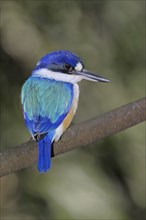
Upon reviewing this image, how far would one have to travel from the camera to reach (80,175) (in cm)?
297

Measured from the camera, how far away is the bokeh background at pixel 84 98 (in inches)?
116

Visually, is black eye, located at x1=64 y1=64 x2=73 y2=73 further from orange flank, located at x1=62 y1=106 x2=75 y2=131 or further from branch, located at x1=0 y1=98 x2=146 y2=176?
branch, located at x1=0 y1=98 x2=146 y2=176

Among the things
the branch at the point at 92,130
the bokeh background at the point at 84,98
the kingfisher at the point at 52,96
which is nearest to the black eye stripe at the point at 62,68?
the kingfisher at the point at 52,96

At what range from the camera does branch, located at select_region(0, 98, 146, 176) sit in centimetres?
208

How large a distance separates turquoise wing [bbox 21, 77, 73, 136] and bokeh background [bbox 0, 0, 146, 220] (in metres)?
0.59

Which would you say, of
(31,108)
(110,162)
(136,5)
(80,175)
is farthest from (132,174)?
(31,108)

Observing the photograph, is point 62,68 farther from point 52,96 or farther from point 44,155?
point 44,155

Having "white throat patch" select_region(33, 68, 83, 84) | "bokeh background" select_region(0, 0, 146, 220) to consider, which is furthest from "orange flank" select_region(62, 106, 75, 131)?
"bokeh background" select_region(0, 0, 146, 220)

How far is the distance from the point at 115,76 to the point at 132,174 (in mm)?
489

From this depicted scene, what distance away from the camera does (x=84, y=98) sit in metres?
3.22

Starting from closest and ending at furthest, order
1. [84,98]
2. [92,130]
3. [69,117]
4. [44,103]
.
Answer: [92,130] < [44,103] < [69,117] < [84,98]

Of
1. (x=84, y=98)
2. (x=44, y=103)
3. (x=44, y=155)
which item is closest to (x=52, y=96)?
(x=44, y=103)

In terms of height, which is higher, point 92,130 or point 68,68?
point 68,68

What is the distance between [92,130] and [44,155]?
0.61 ft
